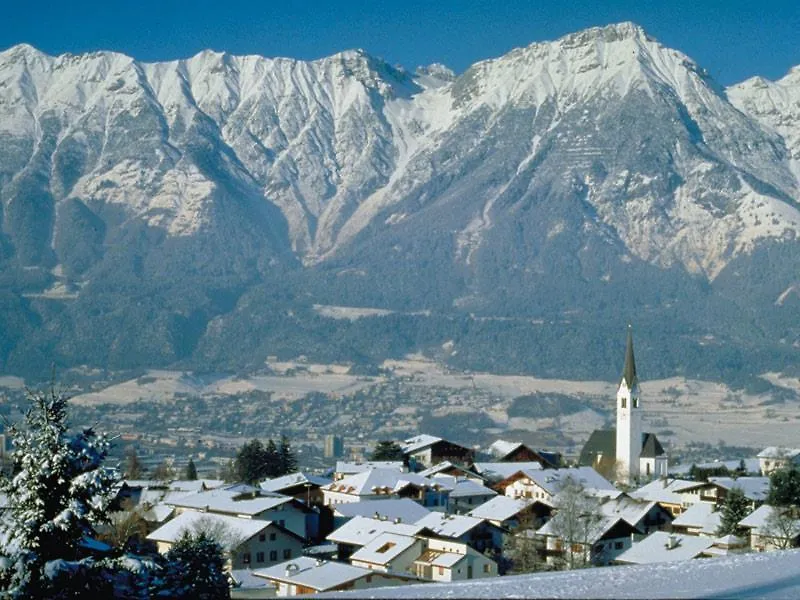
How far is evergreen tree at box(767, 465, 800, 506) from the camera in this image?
150ft

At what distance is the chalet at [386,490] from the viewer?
53.6 metres

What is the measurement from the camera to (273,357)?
179250 mm

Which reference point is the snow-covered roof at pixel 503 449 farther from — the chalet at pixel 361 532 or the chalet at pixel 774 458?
the chalet at pixel 361 532

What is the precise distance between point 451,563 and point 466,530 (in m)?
4.54

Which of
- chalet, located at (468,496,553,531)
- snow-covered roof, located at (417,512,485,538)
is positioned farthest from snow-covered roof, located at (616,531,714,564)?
snow-covered roof, located at (417,512,485,538)

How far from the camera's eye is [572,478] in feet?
185

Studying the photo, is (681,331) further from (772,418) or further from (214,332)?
(214,332)

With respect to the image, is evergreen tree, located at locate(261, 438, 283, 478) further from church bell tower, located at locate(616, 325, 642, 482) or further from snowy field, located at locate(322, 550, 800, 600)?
snowy field, located at locate(322, 550, 800, 600)

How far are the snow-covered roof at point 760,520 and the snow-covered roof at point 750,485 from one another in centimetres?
765

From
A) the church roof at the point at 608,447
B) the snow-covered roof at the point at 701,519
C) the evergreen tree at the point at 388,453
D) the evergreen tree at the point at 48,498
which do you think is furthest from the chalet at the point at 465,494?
the evergreen tree at the point at 48,498

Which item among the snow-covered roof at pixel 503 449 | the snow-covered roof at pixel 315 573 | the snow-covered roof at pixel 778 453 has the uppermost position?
the snow-covered roof at pixel 503 449

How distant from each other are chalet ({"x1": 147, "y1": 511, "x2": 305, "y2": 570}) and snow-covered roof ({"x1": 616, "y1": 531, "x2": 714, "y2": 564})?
985cm

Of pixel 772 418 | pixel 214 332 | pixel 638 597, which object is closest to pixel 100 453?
pixel 638 597

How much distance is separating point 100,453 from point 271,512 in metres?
29.2
